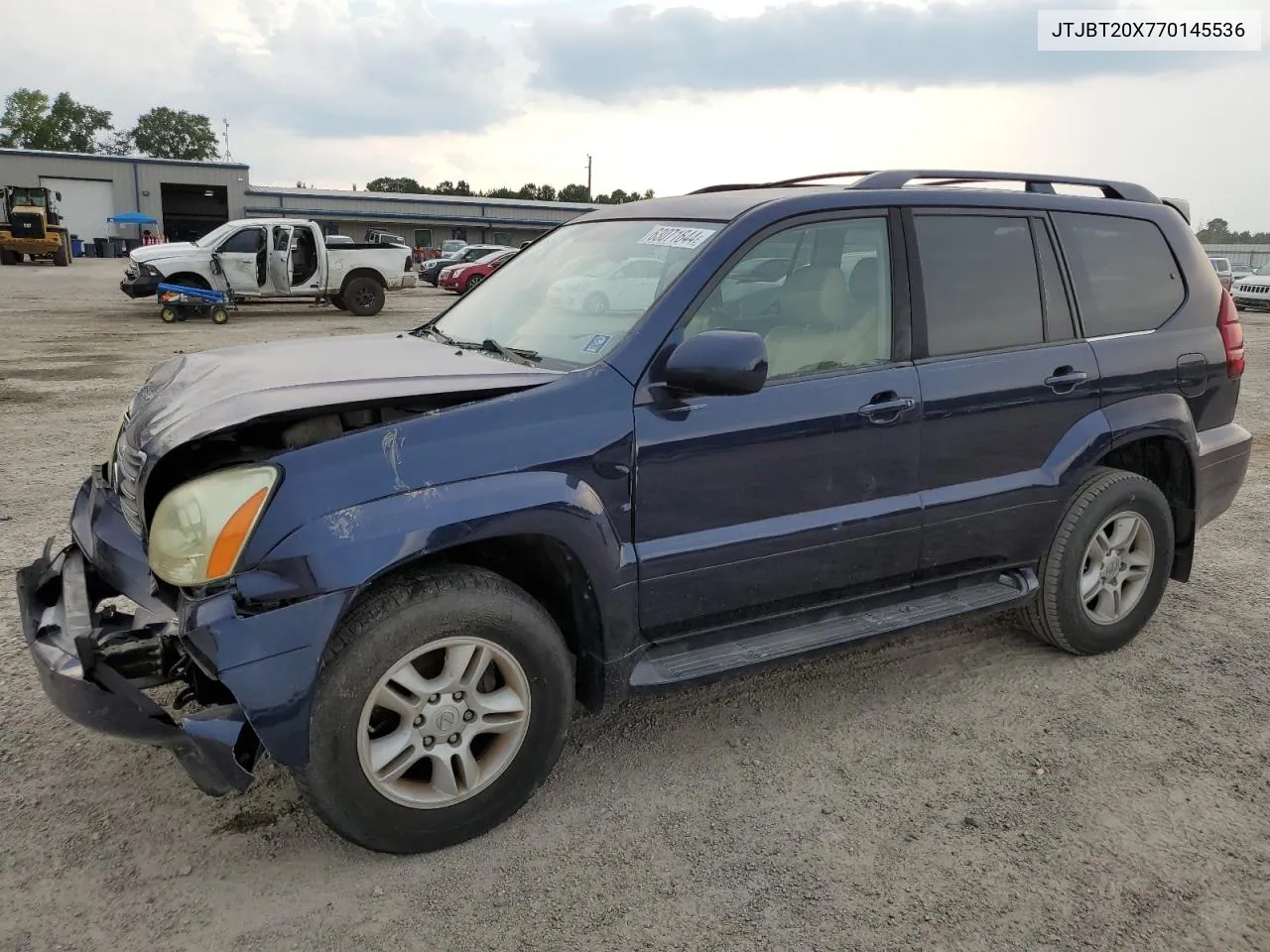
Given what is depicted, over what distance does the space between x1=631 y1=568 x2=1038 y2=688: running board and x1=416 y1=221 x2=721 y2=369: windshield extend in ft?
3.15

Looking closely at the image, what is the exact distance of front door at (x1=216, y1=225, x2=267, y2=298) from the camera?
18.1m

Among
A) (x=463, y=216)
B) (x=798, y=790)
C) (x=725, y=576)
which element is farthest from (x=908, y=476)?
(x=463, y=216)

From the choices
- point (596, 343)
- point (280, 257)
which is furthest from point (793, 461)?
point (280, 257)

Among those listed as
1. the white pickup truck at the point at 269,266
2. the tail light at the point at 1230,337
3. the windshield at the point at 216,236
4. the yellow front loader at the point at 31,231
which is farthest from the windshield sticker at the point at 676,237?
the yellow front loader at the point at 31,231

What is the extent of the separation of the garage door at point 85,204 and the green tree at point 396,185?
36667 millimetres

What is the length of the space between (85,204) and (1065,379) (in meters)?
63.6

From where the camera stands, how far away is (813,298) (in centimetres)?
322

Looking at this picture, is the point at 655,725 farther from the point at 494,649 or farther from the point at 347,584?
the point at 347,584

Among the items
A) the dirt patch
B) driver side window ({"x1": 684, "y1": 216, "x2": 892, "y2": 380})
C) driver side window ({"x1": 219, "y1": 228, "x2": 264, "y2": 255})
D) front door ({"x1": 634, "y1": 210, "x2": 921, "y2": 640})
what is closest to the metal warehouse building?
driver side window ({"x1": 219, "y1": 228, "x2": 264, "y2": 255})

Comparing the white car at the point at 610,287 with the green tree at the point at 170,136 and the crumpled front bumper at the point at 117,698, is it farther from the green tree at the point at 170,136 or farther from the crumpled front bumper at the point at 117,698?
the green tree at the point at 170,136

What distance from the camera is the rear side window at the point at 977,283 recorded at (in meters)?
3.42

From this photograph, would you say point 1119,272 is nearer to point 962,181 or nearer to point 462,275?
point 962,181

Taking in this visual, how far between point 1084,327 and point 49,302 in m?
23.4

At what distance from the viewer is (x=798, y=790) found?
2984 mm
